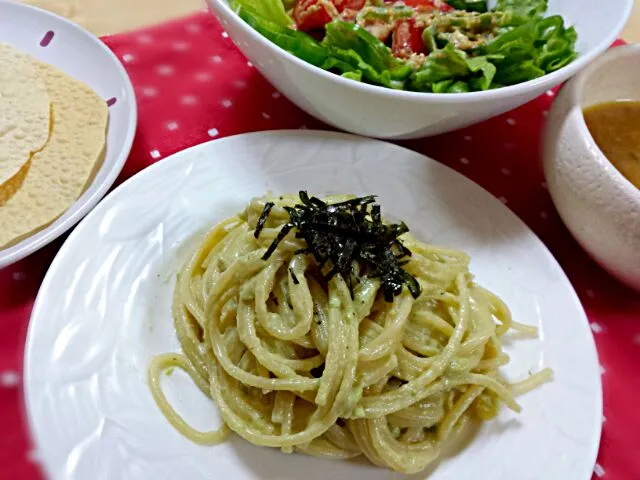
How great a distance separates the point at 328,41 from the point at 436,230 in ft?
2.66

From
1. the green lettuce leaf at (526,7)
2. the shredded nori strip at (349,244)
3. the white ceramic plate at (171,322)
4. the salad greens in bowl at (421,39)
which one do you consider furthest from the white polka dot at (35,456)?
the green lettuce leaf at (526,7)

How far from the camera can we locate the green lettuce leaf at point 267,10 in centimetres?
233

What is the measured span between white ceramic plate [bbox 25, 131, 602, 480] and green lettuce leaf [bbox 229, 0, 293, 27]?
0.54 metres

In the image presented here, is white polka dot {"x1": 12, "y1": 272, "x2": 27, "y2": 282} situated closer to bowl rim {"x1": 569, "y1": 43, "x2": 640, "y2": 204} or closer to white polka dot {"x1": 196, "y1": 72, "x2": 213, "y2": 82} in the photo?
white polka dot {"x1": 196, "y1": 72, "x2": 213, "y2": 82}

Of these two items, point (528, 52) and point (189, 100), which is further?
point (189, 100)

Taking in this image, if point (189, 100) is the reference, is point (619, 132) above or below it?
above

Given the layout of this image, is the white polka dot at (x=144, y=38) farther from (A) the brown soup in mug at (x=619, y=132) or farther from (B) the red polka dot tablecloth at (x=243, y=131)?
(A) the brown soup in mug at (x=619, y=132)

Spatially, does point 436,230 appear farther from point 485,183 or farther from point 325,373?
point 325,373

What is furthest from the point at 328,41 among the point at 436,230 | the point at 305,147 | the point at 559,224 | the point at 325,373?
the point at 325,373

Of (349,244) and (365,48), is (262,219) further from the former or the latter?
(365,48)

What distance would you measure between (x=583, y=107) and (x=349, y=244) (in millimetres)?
1132

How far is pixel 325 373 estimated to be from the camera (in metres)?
1.59

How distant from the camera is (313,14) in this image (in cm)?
240

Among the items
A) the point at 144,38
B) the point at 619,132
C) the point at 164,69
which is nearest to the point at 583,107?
the point at 619,132
